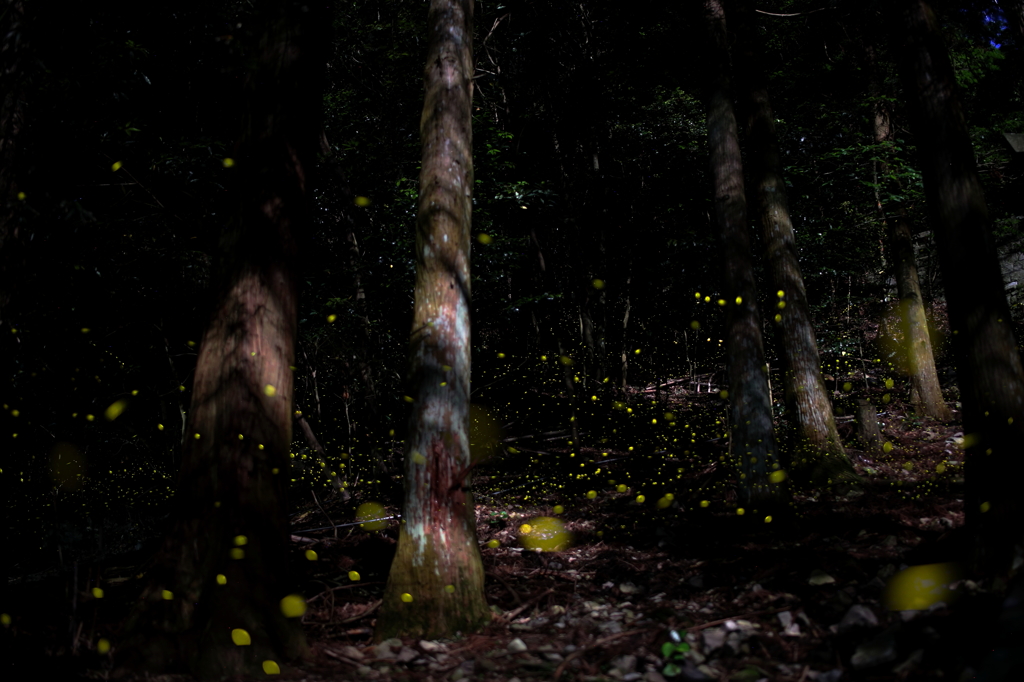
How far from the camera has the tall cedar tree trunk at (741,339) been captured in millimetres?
5832

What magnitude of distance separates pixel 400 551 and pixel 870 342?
45.8ft

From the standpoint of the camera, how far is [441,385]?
3.93 m

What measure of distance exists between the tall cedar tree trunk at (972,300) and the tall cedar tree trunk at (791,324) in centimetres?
349

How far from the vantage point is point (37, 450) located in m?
6.89

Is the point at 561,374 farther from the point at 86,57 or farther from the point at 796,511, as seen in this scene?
the point at 86,57

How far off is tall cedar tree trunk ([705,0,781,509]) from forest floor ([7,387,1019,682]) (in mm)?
446

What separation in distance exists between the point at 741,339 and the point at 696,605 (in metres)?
2.81

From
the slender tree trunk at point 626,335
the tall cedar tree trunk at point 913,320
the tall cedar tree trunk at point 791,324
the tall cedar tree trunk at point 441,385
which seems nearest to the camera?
the tall cedar tree trunk at point 441,385

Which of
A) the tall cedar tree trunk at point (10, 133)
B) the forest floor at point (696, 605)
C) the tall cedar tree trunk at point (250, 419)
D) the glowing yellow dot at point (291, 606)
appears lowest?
the forest floor at point (696, 605)

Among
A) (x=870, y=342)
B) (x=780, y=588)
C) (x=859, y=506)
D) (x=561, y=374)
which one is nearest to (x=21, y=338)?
(x=780, y=588)

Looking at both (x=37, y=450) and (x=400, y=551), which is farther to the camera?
(x=37, y=450)

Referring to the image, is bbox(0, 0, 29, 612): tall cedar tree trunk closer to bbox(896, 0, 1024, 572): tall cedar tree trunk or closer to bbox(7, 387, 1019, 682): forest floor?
bbox(7, 387, 1019, 682): forest floor

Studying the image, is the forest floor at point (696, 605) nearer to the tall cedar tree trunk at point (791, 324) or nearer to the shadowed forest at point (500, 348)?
the shadowed forest at point (500, 348)

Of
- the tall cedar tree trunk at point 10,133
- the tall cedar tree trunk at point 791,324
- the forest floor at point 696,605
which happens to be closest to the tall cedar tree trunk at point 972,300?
the forest floor at point 696,605
